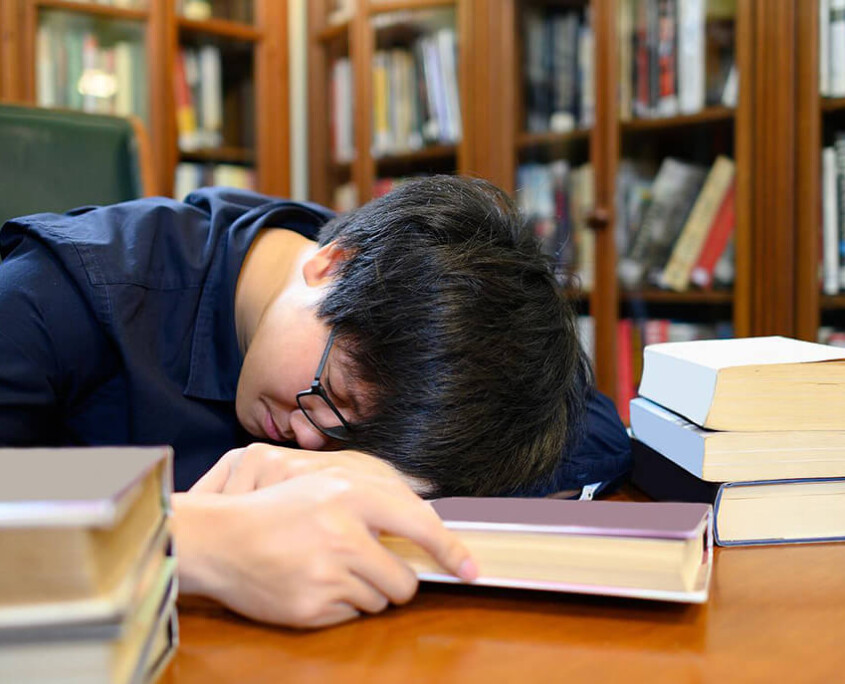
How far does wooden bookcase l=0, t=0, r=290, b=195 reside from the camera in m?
2.05

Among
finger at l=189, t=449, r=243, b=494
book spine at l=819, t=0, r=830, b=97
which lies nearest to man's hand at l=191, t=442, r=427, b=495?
finger at l=189, t=449, r=243, b=494

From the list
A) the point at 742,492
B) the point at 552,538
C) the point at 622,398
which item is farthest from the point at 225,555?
the point at 622,398

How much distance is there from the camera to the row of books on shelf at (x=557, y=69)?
77.3 inches

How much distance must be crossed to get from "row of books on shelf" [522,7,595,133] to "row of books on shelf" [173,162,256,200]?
0.86 meters

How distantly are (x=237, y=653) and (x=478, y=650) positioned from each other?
0.12 metres

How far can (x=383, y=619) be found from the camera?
0.44 metres

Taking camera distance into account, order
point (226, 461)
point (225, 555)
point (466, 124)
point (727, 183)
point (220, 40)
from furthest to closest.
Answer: point (220, 40) < point (466, 124) < point (727, 183) < point (226, 461) < point (225, 555)

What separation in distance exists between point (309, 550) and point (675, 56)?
68.6 inches

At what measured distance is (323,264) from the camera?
0.83 m

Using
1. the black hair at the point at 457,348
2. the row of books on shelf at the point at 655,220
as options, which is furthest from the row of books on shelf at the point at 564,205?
the black hair at the point at 457,348

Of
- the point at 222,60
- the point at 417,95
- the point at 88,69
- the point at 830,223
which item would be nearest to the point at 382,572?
the point at 830,223

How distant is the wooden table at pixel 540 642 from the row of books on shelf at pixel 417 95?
6.00 feet

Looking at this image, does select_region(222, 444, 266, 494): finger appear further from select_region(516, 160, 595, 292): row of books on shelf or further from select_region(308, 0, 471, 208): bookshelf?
select_region(308, 0, 471, 208): bookshelf

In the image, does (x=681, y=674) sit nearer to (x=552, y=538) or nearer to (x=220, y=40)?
(x=552, y=538)
